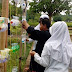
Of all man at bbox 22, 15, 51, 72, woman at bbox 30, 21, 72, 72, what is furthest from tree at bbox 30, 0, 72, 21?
woman at bbox 30, 21, 72, 72

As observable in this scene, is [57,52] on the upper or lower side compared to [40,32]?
lower

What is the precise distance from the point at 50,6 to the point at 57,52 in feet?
43.3

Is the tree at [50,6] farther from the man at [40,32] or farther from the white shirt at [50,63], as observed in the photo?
the white shirt at [50,63]

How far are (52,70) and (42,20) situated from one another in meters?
0.94

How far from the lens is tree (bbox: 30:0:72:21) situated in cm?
1505

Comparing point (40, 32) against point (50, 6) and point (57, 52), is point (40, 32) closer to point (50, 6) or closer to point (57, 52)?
point (57, 52)

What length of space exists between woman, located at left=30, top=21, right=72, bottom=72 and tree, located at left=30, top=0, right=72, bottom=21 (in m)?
12.8

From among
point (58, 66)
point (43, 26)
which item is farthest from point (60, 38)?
point (43, 26)

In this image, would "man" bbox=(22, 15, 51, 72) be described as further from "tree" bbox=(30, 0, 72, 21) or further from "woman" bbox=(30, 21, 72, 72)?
"tree" bbox=(30, 0, 72, 21)

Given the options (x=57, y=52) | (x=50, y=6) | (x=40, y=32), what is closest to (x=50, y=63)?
(x=57, y=52)

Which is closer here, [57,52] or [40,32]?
[57,52]

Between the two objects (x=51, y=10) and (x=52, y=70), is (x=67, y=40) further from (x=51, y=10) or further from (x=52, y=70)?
(x=51, y=10)

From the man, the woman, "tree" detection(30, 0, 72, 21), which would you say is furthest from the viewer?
"tree" detection(30, 0, 72, 21)

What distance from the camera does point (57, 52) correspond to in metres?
2.12
